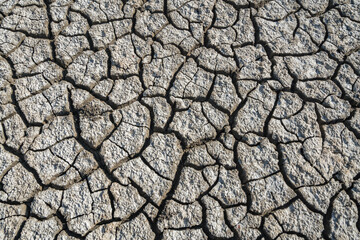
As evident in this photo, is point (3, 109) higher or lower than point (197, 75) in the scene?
lower

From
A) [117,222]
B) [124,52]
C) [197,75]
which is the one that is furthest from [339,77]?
[117,222]

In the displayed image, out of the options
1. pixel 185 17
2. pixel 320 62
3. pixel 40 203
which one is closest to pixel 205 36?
pixel 185 17

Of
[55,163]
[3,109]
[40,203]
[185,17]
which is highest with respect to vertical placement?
[185,17]

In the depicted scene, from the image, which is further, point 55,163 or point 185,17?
point 185,17

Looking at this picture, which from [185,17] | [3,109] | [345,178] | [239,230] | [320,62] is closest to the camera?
[239,230]

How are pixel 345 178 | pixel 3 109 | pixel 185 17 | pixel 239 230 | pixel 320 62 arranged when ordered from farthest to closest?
1. pixel 185 17
2. pixel 320 62
3. pixel 3 109
4. pixel 345 178
5. pixel 239 230

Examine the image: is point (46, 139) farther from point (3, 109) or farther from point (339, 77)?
point (339, 77)

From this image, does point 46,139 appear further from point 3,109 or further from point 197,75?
point 197,75
